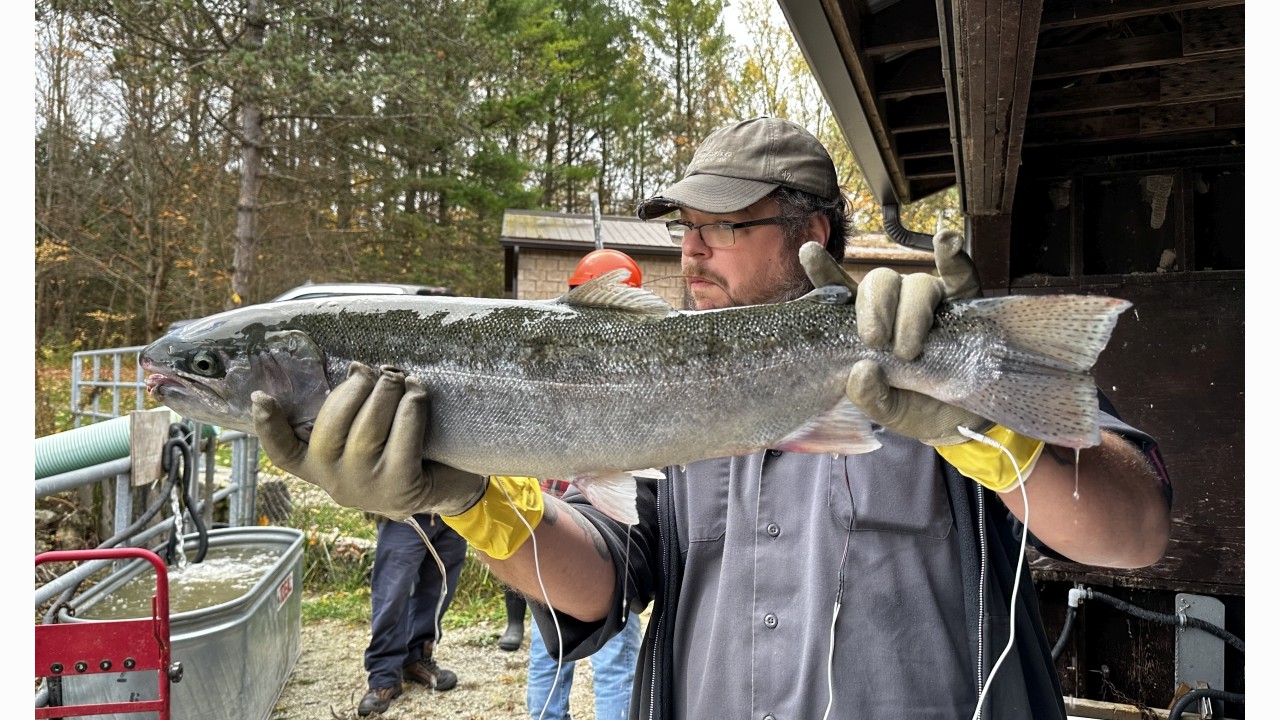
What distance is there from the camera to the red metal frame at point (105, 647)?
3490 mm

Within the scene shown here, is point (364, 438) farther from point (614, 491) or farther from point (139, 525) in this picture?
point (139, 525)

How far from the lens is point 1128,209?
5.26 meters

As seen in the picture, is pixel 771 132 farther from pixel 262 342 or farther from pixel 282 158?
pixel 282 158

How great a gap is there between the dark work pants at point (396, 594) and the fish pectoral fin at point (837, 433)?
4459 mm

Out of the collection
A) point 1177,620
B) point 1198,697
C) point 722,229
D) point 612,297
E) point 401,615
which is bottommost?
point 401,615

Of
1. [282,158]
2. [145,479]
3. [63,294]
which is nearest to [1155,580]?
[145,479]

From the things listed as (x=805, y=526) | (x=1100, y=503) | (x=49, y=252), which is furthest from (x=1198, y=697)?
(x=49, y=252)

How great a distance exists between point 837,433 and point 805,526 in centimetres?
51

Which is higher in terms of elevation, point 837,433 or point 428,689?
point 837,433

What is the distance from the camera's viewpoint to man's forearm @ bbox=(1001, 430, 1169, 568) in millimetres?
1921

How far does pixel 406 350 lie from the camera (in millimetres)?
2064

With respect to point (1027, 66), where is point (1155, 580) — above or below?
below

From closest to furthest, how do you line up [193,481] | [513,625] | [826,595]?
[826,595]
[193,481]
[513,625]

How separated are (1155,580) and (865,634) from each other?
3.67 meters
